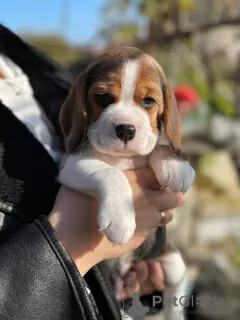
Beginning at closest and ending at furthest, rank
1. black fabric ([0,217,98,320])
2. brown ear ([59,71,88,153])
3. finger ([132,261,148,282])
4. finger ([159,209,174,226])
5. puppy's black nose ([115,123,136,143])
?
black fabric ([0,217,98,320]), puppy's black nose ([115,123,136,143]), brown ear ([59,71,88,153]), finger ([159,209,174,226]), finger ([132,261,148,282])

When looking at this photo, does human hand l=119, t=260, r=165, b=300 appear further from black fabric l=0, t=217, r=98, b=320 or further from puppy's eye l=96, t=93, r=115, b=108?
puppy's eye l=96, t=93, r=115, b=108

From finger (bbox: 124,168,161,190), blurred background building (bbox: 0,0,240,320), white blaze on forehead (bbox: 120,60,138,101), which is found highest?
white blaze on forehead (bbox: 120,60,138,101)

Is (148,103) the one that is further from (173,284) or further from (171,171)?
(173,284)

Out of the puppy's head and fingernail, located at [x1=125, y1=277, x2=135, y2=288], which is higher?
the puppy's head

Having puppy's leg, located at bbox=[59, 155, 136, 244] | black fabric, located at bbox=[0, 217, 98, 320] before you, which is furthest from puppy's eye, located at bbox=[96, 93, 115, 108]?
black fabric, located at bbox=[0, 217, 98, 320]

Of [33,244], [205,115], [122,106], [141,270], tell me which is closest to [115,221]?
[33,244]

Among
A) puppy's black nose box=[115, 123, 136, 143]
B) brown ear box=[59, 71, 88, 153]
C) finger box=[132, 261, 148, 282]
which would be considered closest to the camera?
puppy's black nose box=[115, 123, 136, 143]

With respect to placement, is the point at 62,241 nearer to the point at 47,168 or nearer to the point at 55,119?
the point at 47,168
